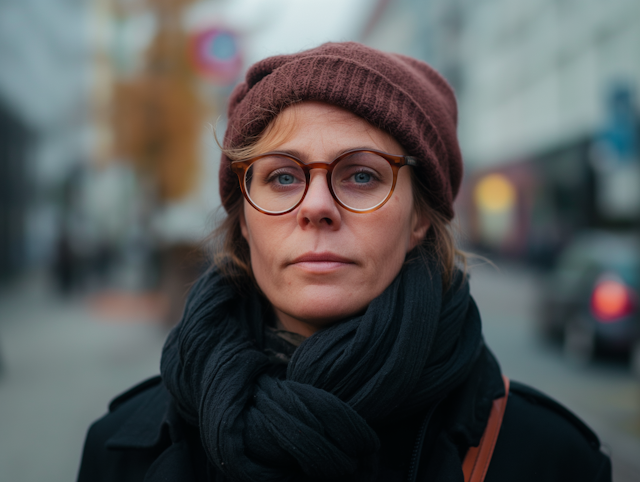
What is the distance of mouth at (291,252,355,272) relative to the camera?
156 centimetres

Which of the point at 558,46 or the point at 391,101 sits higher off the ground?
the point at 558,46

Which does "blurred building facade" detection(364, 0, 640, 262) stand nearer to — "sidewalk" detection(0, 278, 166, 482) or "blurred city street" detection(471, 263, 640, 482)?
"blurred city street" detection(471, 263, 640, 482)

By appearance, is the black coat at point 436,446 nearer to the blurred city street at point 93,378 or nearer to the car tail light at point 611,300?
the blurred city street at point 93,378

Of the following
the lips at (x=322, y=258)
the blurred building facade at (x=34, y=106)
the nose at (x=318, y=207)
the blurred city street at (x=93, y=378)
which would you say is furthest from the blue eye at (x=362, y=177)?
the blurred building facade at (x=34, y=106)

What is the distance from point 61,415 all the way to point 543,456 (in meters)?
4.83

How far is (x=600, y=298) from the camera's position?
22.9 feet

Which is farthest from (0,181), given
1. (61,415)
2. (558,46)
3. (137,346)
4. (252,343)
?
(558,46)

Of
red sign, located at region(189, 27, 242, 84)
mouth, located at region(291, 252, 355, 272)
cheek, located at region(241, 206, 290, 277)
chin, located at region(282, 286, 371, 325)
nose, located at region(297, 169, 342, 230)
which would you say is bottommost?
chin, located at region(282, 286, 371, 325)

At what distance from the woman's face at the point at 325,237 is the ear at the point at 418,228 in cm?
14

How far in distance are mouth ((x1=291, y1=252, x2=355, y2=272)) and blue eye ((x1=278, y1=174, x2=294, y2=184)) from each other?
0.25m

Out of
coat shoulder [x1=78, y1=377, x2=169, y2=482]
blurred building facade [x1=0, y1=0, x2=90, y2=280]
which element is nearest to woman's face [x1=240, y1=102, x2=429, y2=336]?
coat shoulder [x1=78, y1=377, x2=169, y2=482]

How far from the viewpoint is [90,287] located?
17.5m

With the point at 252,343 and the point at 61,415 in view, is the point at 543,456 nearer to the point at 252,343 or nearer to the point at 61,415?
the point at 252,343

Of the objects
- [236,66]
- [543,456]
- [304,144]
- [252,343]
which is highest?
[236,66]
